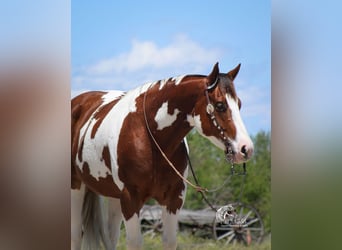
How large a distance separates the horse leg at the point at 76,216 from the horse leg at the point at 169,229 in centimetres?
39

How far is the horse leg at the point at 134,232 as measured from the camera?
2607 mm

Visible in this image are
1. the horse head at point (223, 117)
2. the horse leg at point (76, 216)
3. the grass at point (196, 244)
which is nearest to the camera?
the horse head at point (223, 117)

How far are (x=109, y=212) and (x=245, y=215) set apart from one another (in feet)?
1.87

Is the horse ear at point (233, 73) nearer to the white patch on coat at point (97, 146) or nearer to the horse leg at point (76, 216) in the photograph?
the white patch on coat at point (97, 146)

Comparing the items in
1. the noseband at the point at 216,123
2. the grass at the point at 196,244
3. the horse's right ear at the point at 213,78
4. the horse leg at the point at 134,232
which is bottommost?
the grass at the point at 196,244

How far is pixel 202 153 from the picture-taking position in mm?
2605

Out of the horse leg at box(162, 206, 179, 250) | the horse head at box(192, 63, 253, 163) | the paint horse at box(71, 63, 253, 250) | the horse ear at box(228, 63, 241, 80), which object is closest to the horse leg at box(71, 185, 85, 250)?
the paint horse at box(71, 63, 253, 250)

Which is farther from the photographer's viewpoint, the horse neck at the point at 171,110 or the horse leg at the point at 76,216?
the horse leg at the point at 76,216

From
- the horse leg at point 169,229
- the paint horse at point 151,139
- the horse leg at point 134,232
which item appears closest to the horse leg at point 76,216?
the paint horse at point 151,139

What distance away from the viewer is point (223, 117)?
253 centimetres

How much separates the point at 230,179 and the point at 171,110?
1.19 feet

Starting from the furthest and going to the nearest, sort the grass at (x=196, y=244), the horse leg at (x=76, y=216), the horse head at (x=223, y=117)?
the horse leg at (x=76, y=216)
the grass at (x=196, y=244)
the horse head at (x=223, y=117)
